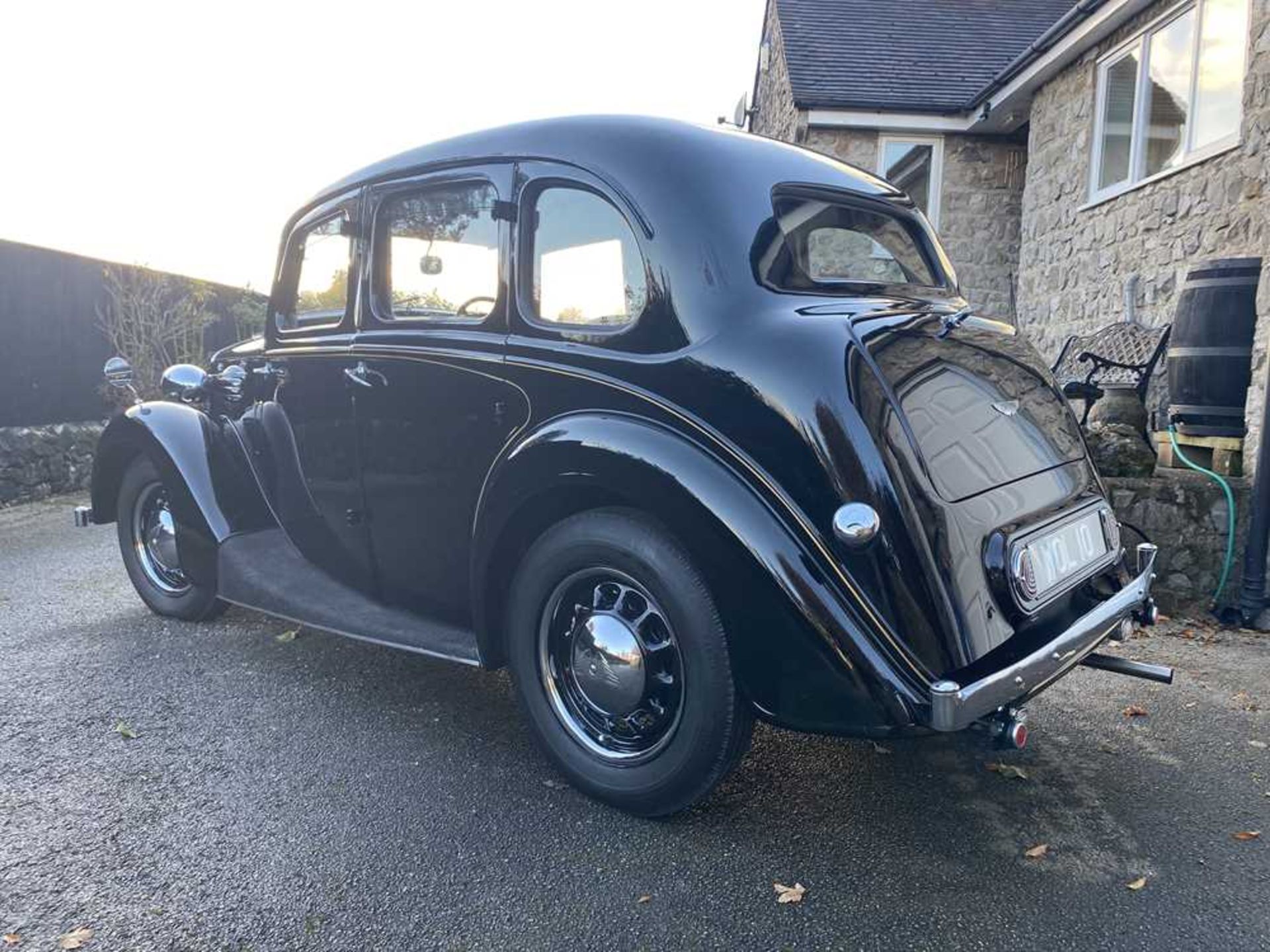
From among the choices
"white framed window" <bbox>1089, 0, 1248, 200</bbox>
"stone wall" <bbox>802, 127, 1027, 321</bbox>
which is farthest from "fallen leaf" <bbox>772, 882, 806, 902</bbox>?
"stone wall" <bbox>802, 127, 1027, 321</bbox>

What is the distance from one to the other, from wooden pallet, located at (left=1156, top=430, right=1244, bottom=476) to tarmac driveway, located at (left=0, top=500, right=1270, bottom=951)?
2.10 metres

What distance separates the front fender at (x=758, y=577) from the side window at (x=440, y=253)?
2.62ft

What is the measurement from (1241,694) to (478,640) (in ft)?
10.8

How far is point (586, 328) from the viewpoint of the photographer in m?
2.70

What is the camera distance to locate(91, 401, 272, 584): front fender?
398 cm

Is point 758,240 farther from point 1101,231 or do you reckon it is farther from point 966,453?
point 1101,231

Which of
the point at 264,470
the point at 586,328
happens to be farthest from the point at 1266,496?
the point at 264,470

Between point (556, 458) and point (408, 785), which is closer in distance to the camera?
point (556, 458)

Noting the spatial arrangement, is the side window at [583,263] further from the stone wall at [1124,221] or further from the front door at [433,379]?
the stone wall at [1124,221]

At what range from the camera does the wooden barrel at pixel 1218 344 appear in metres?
5.43

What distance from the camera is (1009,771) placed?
2949 mm

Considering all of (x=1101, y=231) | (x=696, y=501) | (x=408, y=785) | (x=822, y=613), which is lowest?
(x=408, y=785)

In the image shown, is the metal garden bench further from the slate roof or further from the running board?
the running board

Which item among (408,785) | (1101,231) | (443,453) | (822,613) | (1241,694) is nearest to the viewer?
(822,613)
